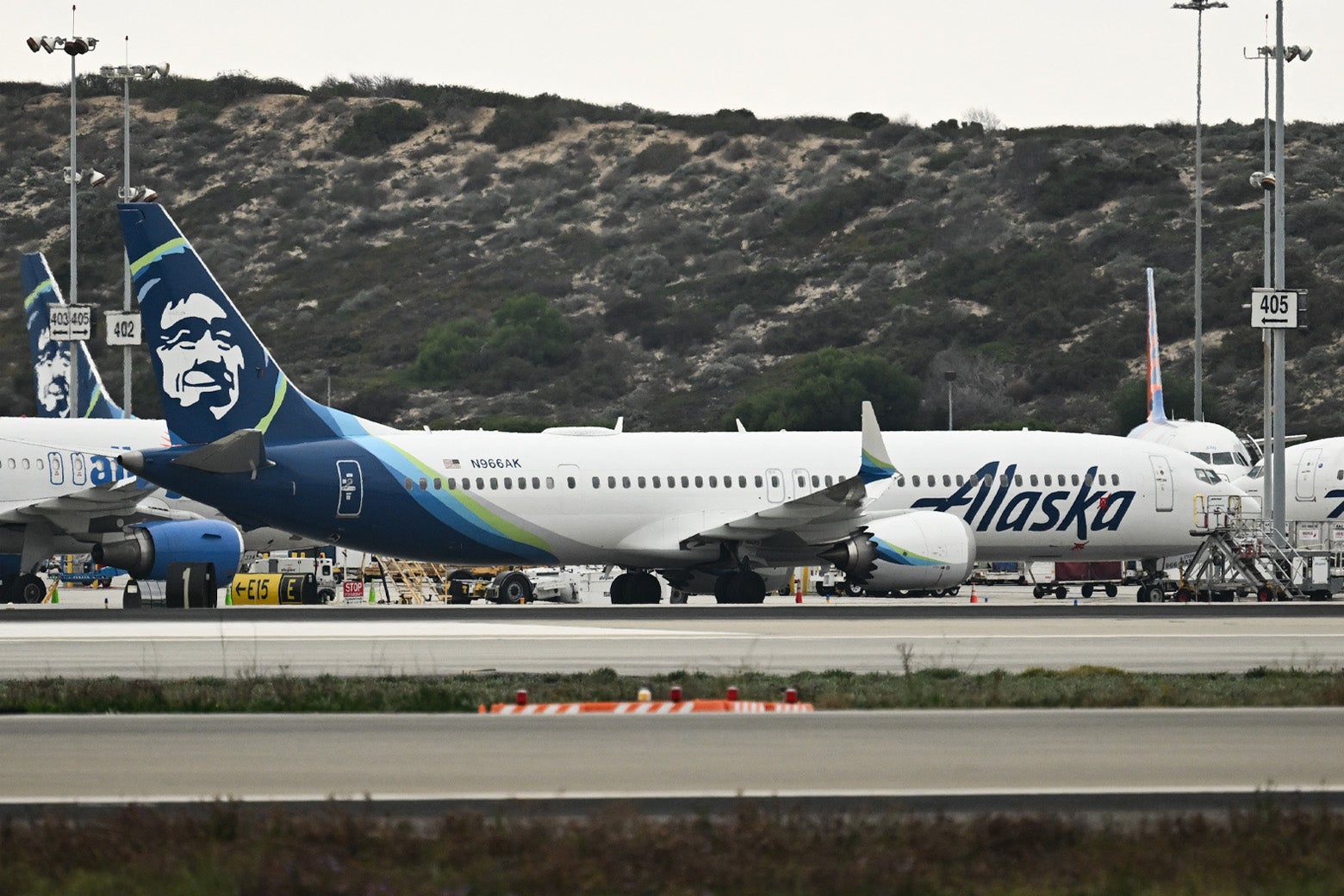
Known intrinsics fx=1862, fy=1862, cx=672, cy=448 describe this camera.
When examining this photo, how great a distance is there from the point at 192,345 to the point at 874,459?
1343 centimetres

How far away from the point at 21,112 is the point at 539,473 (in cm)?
12326

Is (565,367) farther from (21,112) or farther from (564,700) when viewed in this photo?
(564,700)

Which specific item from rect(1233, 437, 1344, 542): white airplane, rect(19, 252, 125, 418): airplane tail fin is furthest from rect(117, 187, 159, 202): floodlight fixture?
rect(1233, 437, 1344, 542): white airplane

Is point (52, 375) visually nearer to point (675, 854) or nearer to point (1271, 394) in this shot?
point (1271, 394)

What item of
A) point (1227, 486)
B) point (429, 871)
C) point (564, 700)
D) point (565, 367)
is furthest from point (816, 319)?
point (429, 871)

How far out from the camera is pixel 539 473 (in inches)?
1510

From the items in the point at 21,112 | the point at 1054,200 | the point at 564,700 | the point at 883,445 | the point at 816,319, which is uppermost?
the point at 21,112

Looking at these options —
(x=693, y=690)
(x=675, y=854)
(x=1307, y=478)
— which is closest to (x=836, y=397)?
(x=1307, y=478)

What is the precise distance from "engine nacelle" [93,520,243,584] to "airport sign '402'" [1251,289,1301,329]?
2205cm

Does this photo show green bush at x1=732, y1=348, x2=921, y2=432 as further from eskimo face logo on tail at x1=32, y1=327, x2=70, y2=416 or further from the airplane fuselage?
the airplane fuselage

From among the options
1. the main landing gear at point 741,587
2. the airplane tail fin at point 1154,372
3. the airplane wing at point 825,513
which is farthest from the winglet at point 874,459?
the airplane tail fin at point 1154,372

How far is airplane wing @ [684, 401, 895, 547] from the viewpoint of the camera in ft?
121

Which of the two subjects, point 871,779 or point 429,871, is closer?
point 429,871

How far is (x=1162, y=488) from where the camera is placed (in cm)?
4150
